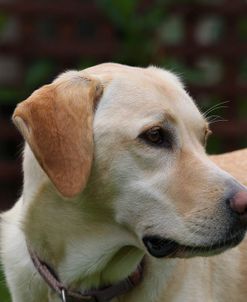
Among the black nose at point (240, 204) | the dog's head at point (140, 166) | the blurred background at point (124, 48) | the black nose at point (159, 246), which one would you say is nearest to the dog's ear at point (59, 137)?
the dog's head at point (140, 166)

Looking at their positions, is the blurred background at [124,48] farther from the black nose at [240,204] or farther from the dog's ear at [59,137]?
the black nose at [240,204]

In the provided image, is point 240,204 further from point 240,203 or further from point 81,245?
point 81,245

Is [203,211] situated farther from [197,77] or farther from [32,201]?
[197,77]

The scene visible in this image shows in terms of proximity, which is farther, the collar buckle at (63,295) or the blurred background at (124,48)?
the blurred background at (124,48)

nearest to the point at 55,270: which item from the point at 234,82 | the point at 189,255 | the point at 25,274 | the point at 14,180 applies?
the point at 25,274

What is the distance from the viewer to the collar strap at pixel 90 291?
4070 millimetres

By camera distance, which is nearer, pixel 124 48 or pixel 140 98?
pixel 140 98

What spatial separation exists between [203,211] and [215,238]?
0.40 ft

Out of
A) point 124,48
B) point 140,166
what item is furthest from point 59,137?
point 124,48

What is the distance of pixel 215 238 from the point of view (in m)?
3.76

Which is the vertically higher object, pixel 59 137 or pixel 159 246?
pixel 59 137

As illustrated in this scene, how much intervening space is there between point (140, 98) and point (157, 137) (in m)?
0.19

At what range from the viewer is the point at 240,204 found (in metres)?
3.70

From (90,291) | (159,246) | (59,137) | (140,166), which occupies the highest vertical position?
(59,137)
